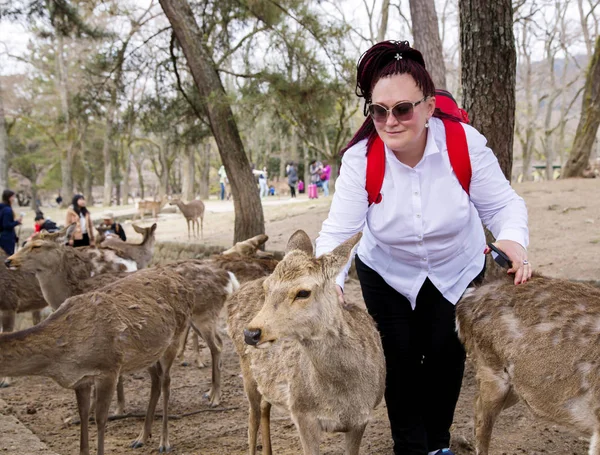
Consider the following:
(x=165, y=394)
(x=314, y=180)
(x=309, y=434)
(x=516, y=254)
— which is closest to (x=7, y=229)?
(x=165, y=394)

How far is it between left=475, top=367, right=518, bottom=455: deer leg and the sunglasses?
55.7 inches

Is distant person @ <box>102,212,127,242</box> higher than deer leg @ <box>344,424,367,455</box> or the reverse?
higher

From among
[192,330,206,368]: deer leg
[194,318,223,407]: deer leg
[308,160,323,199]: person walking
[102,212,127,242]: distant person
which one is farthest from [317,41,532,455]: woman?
[308,160,323,199]: person walking

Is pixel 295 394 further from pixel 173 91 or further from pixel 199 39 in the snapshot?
pixel 173 91

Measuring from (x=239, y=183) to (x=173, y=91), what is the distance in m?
2.82

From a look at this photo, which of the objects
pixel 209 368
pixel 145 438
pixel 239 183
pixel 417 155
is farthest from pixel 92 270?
pixel 417 155

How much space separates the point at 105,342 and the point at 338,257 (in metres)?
2.34

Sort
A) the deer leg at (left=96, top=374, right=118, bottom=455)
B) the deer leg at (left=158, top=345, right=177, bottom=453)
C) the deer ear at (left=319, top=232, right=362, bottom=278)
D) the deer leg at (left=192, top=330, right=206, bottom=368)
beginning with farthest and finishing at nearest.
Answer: the deer leg at (left=192, top=330, right=206, bottom=368) < the deer leg at (left=158, top=345, right=177, bottom=453) < the deer leg at (left=96, top=374, right=118, bottom=455) < the deer ear at (left=319, top=232, right=362, bottom=278)

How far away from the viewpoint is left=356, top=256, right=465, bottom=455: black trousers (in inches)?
127

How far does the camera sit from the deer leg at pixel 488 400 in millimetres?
3260

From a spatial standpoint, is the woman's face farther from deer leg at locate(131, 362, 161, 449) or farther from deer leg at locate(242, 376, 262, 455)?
deer leg at locate(131, 362, 161, 449)

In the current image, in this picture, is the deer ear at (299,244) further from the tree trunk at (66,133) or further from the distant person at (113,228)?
the tree trunk at (66,133)

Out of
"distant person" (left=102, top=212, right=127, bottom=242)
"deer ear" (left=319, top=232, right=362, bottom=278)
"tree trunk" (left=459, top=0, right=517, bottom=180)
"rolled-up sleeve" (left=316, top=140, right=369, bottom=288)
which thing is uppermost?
"tree trunk" (left=459, top=0, right=517, bottom=180)

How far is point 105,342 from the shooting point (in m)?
4.39
